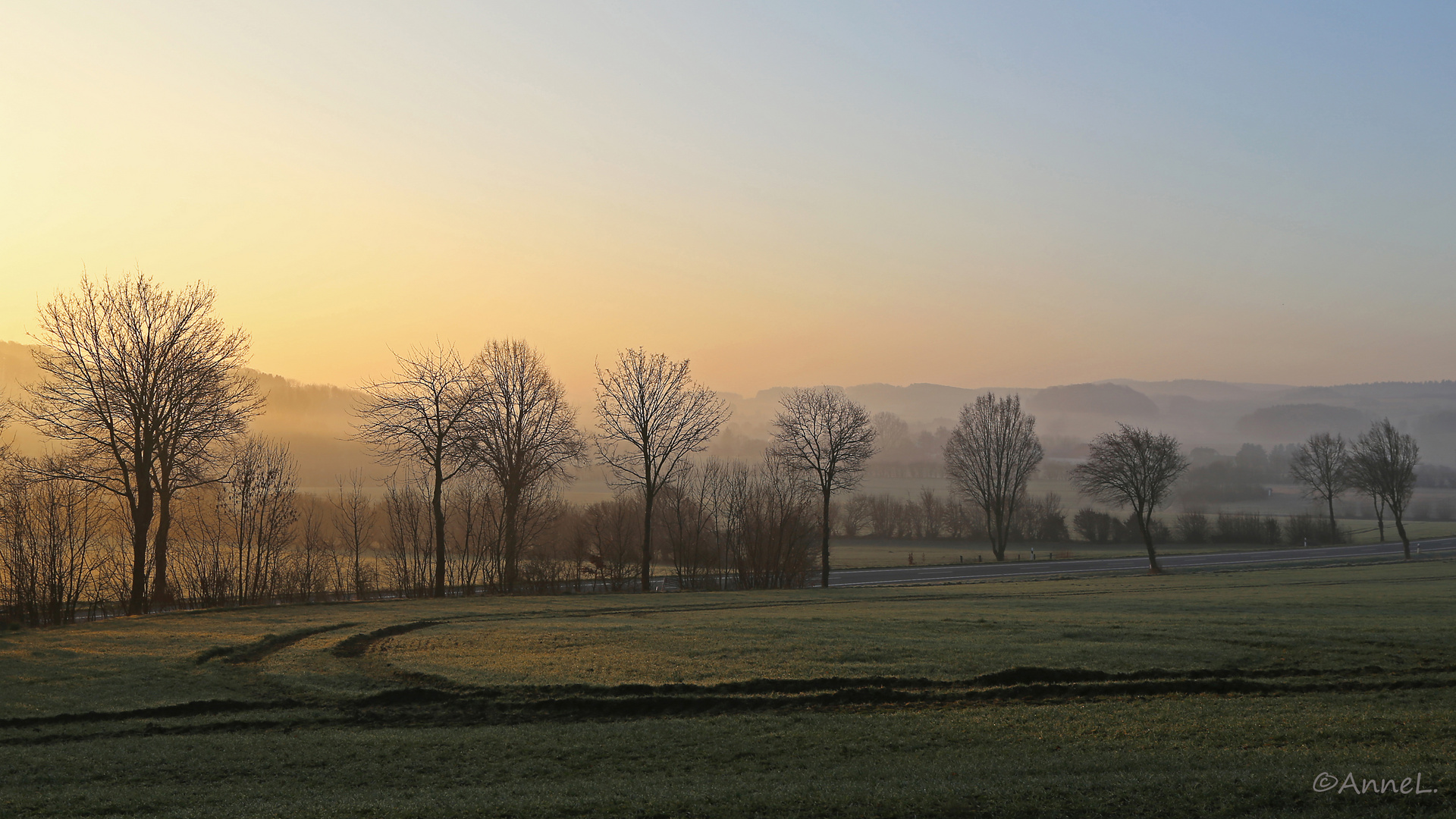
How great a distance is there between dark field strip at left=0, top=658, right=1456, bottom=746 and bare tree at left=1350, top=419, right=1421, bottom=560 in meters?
57.5

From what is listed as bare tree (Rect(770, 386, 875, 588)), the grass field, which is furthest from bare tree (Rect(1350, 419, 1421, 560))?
the grass field

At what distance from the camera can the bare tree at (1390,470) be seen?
62531 millimetres

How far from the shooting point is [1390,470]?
63.3 m

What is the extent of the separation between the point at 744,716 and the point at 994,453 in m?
69.4

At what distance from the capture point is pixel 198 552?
144 ft

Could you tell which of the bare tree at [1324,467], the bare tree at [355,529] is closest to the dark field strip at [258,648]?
the bare tree at [355,529]

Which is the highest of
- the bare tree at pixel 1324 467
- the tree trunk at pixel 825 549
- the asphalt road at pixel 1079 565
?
the bare tree at pixel 1324 467

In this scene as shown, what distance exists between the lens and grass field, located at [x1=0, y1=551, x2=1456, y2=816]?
27.8 feet

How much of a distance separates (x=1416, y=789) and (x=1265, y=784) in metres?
1.36

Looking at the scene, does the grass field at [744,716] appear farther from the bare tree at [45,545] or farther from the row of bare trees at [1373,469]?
the row of bare trees at [1373,469]

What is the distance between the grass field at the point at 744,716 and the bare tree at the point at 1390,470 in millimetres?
52115

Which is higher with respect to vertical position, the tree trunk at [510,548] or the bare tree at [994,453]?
the bare tree at [994,453]

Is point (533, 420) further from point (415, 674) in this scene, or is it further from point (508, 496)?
point (415, 674)

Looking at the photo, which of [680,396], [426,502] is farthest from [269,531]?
[680,396]
